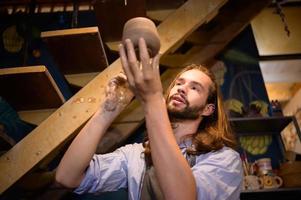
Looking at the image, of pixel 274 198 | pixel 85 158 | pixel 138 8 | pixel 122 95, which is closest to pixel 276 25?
pixel 274 198

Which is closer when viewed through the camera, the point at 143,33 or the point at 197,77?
the point at 143,33

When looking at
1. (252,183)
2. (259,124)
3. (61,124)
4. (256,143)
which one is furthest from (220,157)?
(256,143)

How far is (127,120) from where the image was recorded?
204 cm

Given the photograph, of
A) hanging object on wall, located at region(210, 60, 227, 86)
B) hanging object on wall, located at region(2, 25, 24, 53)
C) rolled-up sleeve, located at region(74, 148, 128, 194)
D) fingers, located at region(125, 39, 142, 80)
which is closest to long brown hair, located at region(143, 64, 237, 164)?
rolled-up sleeve, located at region(74, 148, 128, 194)

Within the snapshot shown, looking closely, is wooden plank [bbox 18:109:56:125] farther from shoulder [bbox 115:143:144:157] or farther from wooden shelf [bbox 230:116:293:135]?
wooden shelf [bbox 230:116:293:135]

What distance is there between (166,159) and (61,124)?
0.72 metres

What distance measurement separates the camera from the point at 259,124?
7.05ft

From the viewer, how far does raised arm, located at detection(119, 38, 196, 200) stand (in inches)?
33.6

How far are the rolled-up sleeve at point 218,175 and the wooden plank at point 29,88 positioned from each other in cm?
75

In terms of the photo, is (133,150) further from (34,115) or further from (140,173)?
(34,115)

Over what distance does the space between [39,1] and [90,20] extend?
2.02ft

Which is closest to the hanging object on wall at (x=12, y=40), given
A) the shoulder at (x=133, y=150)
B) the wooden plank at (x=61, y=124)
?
the wooden plank at (x=61, y=124)

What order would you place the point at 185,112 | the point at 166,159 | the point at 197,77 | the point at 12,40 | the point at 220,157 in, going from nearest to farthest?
the point at 166,159, the point at 220,157, the point at 185,112, the point at 197,77, the point at 12,40

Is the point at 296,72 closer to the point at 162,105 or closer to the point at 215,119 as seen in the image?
the point at 215,119
